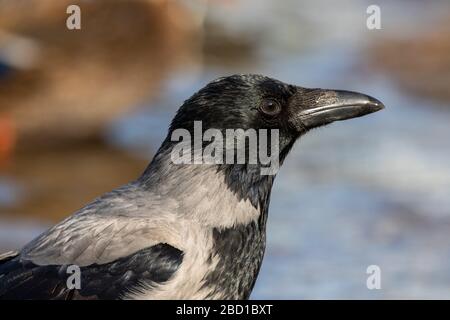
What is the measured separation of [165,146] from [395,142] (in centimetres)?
508

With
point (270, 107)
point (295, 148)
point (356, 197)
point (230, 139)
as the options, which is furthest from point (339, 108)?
point (295, 148)

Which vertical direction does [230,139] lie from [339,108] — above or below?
below

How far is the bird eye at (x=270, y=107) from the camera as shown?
545 cm

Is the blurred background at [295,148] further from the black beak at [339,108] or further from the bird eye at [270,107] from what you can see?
the bird eye at [270,107]

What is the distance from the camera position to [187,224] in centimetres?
515

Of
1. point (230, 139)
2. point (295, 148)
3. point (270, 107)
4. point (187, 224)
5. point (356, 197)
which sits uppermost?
point (295, 148)

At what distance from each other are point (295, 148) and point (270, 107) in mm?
4871

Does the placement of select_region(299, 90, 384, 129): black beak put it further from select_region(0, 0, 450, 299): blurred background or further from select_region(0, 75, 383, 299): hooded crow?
select_region(0, 0, 450, 299): blurred background

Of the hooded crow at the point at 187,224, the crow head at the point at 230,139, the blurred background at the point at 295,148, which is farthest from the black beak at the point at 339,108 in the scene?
the blurred background at the point at 295,148

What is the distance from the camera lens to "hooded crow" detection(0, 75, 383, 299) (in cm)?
497

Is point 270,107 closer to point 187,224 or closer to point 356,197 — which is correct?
point 187,224

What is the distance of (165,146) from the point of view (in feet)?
17.7
